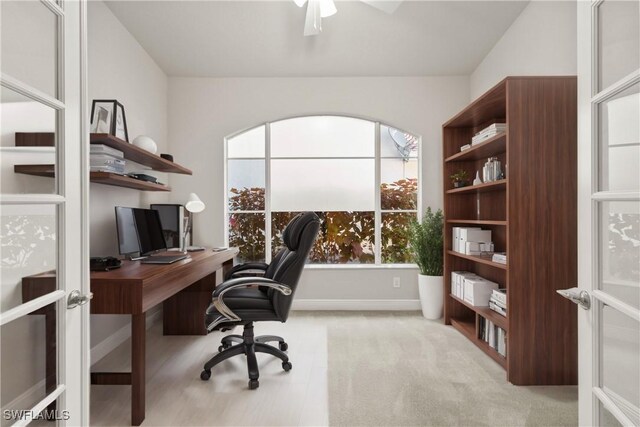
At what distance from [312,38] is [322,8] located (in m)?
0.78

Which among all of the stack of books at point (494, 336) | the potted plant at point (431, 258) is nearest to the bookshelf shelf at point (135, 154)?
the potted plant at point (431, 258)

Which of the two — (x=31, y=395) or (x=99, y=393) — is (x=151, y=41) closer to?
(x=99, y=393)

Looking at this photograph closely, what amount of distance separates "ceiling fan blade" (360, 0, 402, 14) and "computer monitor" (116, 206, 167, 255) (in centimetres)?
233

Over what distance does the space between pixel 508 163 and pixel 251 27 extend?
7.79ft

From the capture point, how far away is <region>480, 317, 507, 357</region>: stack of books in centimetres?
278

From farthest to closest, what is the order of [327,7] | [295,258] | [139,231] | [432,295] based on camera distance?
[432,295] < [139,231] < [327,7] < [295,258]

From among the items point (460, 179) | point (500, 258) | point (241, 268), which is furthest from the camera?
point (460, 179)

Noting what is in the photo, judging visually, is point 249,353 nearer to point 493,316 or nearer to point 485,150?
point 493,316

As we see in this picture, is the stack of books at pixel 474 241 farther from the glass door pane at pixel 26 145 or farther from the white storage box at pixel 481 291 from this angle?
the glass door pane at pixel 26 145

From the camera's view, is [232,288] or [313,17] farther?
[313,17]

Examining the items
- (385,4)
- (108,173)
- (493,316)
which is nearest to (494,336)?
(493,316)

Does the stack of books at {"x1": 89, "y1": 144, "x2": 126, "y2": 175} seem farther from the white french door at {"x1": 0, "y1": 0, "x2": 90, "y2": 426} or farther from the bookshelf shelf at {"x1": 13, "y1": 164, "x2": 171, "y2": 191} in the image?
the white french door at {"x1": 0, "y1": 0, "x2": 90, "y2": 426}

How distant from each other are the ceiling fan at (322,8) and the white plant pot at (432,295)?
2553 millimetres

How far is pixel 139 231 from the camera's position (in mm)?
2895
